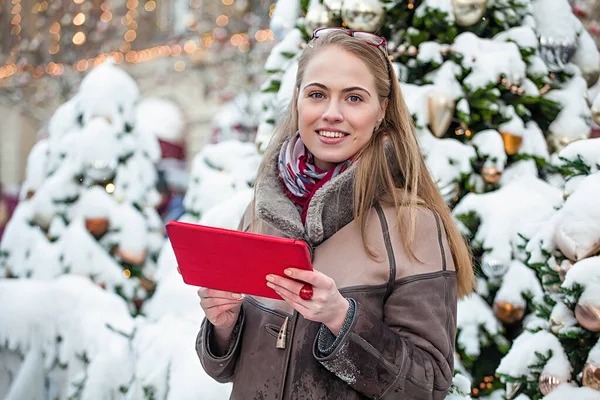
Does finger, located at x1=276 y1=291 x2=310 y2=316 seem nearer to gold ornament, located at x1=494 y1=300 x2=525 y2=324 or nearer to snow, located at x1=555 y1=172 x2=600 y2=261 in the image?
snow, located at x1=555 y1=172 x2=600 y2=261

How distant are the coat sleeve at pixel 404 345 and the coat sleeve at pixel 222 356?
1.08 ft

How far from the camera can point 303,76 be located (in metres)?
2.16

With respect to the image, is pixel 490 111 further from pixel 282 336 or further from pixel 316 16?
pixel 282 336

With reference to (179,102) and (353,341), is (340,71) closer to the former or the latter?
(353,341)

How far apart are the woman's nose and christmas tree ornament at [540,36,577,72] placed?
1991 mm

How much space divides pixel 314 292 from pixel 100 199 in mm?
4213

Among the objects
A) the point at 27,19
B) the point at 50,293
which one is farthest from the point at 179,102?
the point at 50,293

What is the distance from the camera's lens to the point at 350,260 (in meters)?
1.97

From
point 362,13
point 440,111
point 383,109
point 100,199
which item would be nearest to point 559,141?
point 440,111

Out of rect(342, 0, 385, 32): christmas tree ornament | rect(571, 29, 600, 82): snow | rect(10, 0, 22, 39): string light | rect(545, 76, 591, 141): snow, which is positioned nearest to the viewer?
rect(342, 0, 385, 32): christmas tree ornament

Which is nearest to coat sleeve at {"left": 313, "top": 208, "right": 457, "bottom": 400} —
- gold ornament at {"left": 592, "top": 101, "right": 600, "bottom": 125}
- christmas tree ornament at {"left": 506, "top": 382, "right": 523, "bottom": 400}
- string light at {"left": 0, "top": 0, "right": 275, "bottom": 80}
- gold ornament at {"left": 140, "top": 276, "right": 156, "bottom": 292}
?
christmas tree ornament at {"left": 506, "top": 382, "right": 523, "bottom": 400}

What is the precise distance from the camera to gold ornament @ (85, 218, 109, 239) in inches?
220

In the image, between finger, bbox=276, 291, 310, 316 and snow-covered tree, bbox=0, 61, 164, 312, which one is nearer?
finger, bbox=276, 291, 310, 316

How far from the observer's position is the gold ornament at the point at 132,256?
5.63 m
